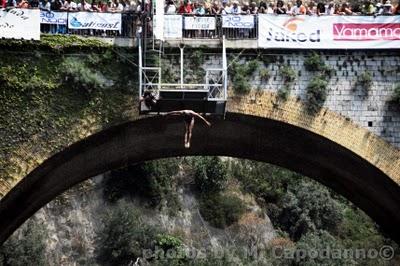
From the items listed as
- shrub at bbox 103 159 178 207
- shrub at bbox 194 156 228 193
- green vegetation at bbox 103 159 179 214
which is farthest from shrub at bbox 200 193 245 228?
shrub at bbox 103 159 178 207

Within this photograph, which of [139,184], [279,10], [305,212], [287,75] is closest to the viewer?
[287,75]

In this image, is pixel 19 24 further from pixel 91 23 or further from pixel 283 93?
pixel 283 93

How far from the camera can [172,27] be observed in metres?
17.9

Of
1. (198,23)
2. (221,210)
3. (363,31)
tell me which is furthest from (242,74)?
(221,210)

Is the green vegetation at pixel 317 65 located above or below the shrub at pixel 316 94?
above

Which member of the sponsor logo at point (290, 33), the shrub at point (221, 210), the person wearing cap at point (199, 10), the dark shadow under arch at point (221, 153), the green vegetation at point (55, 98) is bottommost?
the shrub at point (221, 210)

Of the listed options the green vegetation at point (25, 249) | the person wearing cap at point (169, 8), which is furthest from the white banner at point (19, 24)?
the green vegetation at point (25, 249)

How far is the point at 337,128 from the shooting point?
17.9m

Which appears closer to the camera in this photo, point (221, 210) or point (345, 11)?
point (345, 11)

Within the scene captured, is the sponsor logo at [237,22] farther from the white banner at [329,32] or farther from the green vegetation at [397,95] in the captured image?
the green vegetation at [397,95]

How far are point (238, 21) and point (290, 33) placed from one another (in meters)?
1.33

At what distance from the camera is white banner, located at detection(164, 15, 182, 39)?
58.6 feet

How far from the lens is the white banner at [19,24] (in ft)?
56.5

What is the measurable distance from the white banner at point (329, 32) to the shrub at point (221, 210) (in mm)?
28204
